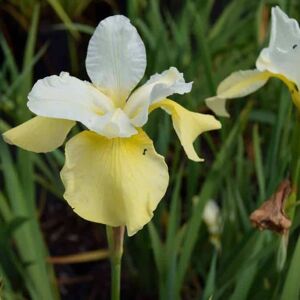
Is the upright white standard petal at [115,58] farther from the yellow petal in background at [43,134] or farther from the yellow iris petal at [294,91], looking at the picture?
the yellow iris petal at [294,91]

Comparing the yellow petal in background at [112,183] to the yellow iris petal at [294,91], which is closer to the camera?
the yellow petal in background at [112,183]

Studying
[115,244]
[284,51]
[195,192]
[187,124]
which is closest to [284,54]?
[284,51]

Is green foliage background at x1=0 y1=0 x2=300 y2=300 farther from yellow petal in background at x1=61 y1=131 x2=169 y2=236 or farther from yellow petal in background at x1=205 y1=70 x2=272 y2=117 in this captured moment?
yellow petal in background at x1=61 y1=131 x2=169 y2=236

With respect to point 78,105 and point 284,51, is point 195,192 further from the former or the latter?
point 78,105

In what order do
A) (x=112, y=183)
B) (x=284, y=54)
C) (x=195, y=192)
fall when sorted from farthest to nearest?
1. (x=195, y=192)
2. (x=284, y=54)
3. (x=112, y=183)

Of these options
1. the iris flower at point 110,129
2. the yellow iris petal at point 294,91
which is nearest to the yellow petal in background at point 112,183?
the iris flower at point 110,129

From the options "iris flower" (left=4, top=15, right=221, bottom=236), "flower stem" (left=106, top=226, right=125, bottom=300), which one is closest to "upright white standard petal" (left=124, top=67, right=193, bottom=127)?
"iris flower" (left=4, top=15, right=221, bottom=236)
